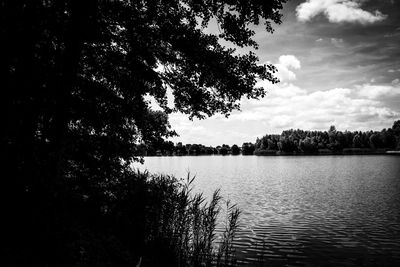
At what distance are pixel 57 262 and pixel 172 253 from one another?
185 inches

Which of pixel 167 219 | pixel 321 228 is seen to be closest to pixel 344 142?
pixel 321 228

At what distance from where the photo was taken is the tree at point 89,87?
6297mm

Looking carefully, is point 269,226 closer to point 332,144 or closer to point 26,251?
point 26,251

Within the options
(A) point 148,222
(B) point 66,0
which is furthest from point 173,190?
(B) point 66,0

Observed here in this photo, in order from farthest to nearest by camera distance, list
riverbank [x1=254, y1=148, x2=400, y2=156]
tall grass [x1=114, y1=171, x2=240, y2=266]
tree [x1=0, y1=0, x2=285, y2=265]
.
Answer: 1. riverbank [x1=254, y1=148, x2=400, y2=156]
2. tall grass [x1=114, y1=171, x2=240, y2=266]
3. tree [x1=0, y1=0, x2=285, y2=265]

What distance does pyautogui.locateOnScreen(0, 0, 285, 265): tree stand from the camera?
6297mm

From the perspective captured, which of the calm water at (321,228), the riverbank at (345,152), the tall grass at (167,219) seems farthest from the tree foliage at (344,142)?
the tall grass at (167,219)

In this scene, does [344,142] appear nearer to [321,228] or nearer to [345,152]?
[345,152]

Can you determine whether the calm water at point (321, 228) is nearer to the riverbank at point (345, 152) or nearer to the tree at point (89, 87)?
the tree at point (89, 87)

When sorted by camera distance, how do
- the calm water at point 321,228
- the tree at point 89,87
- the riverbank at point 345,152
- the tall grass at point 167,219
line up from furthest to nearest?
the riverbank at point 345,152 < the calm water at point 321,228 < the tall grass at point 167,219 < the tree at point 89,87

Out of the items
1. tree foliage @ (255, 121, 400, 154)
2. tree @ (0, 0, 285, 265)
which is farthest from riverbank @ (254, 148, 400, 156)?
tree @ (0, 0, 285, 265)

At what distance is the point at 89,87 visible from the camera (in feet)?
31.0

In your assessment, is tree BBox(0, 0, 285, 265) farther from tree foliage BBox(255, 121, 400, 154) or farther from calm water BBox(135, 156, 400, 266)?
tree foliage BBox(255, 121, 400, 154)

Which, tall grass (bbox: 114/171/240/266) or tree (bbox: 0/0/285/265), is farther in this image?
tall grass (bbox: 114/171/240/266)
